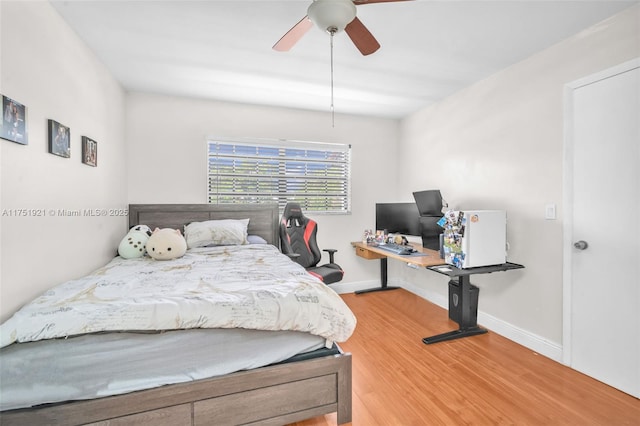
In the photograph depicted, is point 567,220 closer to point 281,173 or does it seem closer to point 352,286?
point 352,286

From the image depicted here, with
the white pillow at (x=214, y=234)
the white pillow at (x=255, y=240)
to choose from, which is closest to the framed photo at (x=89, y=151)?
the white pillow at (x=214, y=234)

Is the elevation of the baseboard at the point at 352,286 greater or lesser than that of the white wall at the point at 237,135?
lesser

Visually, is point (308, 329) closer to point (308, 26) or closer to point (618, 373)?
point (308, 26)

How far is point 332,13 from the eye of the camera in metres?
1.50

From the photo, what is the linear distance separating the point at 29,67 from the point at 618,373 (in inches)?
164

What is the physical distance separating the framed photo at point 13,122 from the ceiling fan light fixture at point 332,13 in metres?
1.64

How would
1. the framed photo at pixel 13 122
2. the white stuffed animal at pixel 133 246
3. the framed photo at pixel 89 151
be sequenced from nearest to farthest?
1. the framed photo at pixel 13 122
2. the framed photo at pixel 89 151
3. the white stuffed animal at pixel 133 246

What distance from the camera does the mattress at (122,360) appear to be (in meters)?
1.10

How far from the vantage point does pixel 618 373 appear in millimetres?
1910

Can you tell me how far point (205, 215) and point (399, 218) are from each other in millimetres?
2434

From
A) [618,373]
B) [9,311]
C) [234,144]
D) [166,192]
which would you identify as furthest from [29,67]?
[618,373]

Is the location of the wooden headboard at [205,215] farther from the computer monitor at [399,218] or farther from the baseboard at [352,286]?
the computer monitor at [399,218]

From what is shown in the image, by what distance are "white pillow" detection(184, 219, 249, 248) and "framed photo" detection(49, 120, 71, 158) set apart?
1316 mm

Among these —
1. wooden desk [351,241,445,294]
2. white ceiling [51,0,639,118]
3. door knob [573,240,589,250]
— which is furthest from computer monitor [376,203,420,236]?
door knob [573,240,589,250]
